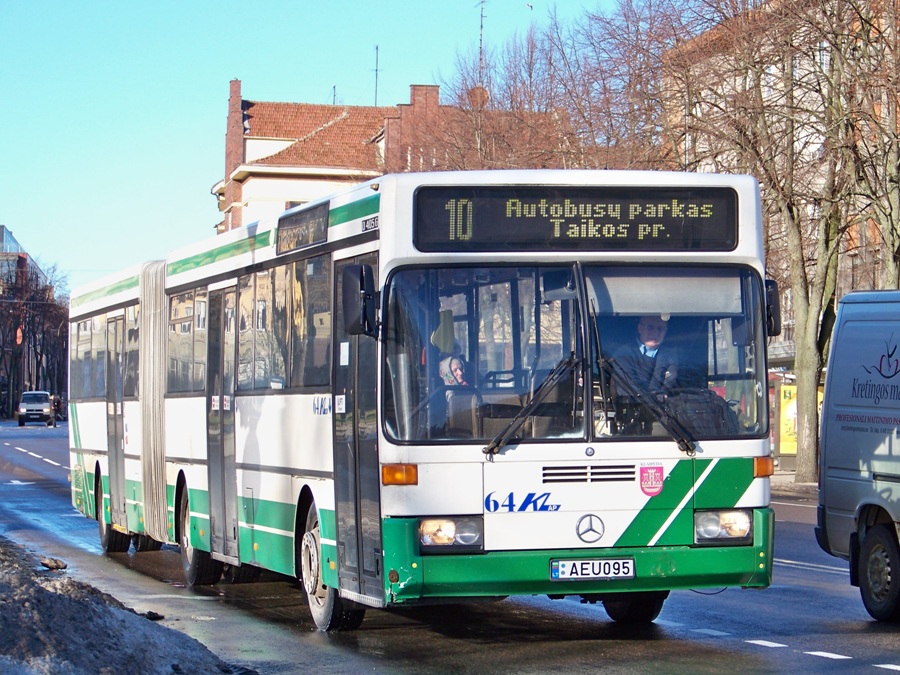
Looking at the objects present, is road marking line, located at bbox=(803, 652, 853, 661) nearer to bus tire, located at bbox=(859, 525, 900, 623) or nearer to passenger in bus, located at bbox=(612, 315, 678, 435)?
bus tire, located at bbox=(859, 525, 900, 623)

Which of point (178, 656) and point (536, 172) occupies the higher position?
point (536, 172)

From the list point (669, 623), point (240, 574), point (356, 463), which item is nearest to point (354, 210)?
point (356, 463)

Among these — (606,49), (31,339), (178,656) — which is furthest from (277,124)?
(178,656)

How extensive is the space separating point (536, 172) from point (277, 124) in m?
82.8

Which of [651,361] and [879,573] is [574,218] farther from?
[879,573]

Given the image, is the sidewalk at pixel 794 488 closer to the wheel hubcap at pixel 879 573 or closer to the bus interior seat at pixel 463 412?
the wheel hubcap at pixel 879 573

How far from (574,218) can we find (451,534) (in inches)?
82.5

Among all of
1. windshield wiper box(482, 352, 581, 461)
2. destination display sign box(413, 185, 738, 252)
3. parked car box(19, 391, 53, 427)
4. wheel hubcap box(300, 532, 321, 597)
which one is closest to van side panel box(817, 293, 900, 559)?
destination display sign box(413, 185, 738, 252)

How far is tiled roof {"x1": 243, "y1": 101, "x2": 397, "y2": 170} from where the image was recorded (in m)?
82.4

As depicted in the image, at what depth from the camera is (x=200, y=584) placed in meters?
14.6

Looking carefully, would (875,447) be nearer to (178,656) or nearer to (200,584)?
(178,656)

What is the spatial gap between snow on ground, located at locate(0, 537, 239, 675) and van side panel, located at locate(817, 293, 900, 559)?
516cm

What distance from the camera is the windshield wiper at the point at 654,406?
9367 millimetres

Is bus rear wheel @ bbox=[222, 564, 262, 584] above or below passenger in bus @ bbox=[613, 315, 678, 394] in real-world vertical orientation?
below
